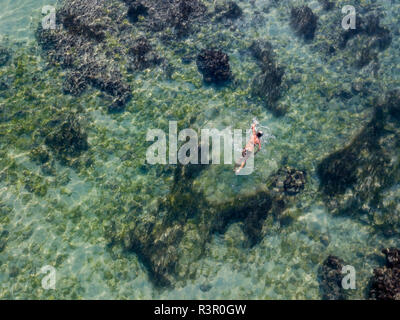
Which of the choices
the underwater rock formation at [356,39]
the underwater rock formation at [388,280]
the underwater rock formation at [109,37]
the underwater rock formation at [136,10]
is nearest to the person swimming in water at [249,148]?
the underwater rock formation at [388,280]

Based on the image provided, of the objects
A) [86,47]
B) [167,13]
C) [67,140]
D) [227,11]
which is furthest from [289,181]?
[86,47]

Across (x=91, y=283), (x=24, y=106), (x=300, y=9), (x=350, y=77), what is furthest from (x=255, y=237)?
(x=300, y=9)

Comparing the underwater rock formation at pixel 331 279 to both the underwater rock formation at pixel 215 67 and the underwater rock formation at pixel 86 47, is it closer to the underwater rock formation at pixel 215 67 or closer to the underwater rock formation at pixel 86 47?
the underwater rock formation at pixel 215 67

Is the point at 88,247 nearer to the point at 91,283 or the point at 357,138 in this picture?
the point at 91,283

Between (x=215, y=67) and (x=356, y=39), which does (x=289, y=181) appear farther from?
(x=356, y=39)
